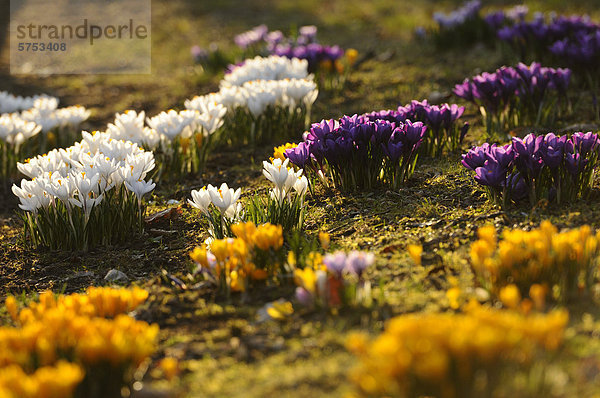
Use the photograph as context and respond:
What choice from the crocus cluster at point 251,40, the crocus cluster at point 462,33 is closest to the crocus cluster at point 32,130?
the crocus cluster at point 251,40

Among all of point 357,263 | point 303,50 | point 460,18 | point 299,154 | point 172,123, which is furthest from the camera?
point 460,18

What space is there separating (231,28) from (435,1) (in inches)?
195

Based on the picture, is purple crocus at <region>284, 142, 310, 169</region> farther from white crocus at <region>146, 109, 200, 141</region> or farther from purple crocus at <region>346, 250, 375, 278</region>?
purple crocus at <region>346, 250, 375, 278</region>

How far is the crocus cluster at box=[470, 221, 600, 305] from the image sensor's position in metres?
3.07

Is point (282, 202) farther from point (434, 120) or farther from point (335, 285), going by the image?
point (434, 120)

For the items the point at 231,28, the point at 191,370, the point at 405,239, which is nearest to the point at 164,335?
the point at 191,370

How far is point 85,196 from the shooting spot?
14.6 ft

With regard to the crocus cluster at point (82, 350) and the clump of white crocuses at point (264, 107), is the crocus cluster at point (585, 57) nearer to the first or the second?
the clump of white crocuses at point (264, 107)

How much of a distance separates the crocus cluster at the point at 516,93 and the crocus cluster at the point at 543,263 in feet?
10.4

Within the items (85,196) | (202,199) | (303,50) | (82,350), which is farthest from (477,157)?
(303,50)

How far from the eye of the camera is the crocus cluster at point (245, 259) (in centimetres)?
355

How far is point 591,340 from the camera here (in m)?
2.70

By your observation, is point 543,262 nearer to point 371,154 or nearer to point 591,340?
point 591,340

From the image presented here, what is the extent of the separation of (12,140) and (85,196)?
2767 mm
